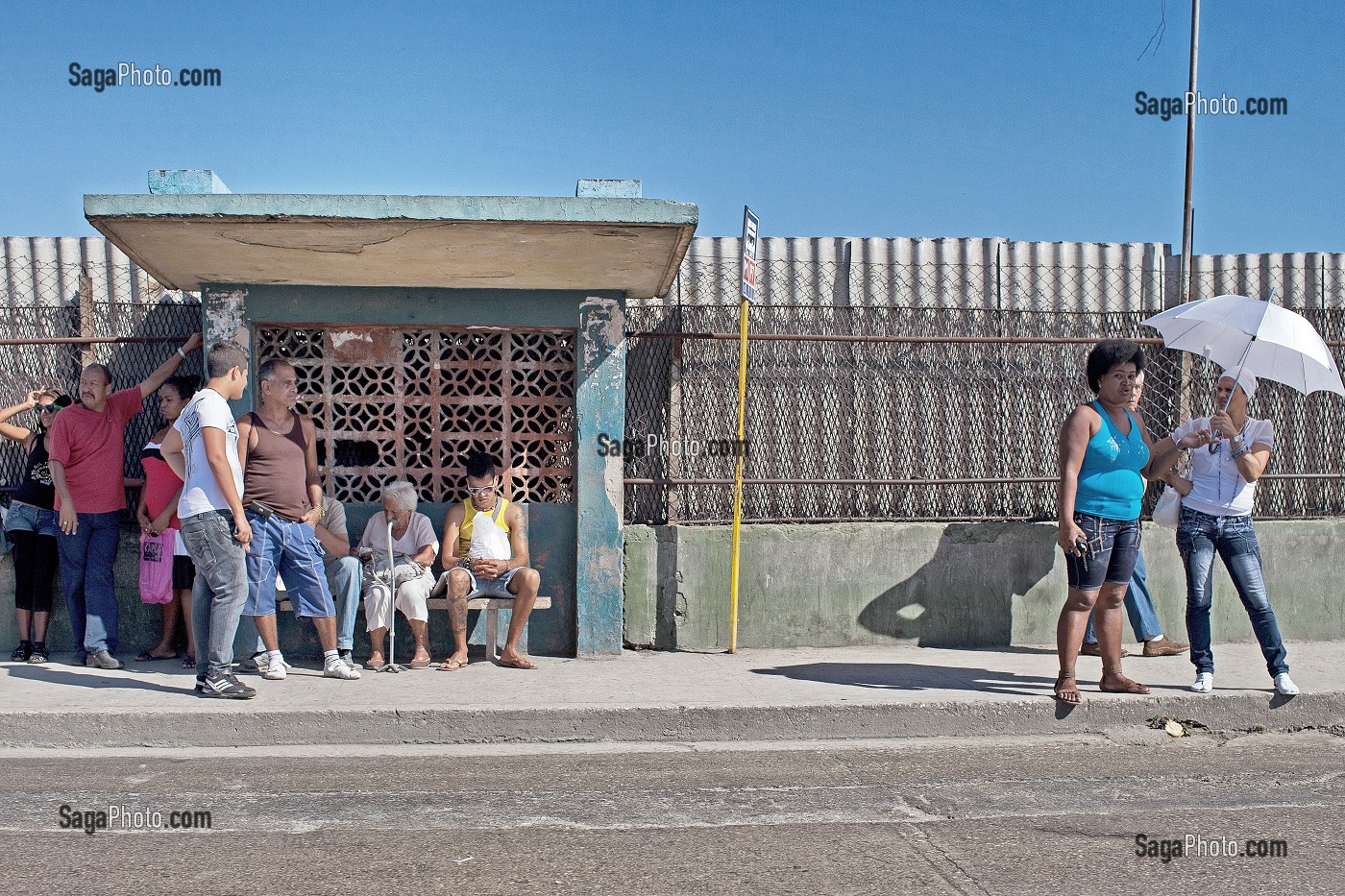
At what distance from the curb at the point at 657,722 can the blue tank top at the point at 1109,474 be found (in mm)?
1038

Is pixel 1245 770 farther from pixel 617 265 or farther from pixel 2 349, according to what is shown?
pixel 2 349

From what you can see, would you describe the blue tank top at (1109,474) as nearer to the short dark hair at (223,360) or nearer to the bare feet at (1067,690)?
the bare feet at (1067,690)

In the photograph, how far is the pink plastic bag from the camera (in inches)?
259

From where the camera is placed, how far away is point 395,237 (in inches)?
233

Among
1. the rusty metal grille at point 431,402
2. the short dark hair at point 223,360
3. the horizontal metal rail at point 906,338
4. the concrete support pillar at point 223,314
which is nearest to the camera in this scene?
the short dark hair at point 223,360

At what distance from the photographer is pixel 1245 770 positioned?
4965 mm

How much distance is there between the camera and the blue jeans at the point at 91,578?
21.6ft

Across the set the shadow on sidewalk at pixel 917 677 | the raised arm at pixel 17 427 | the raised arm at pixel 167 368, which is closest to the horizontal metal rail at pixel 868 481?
the shadow on sidewalk at pixel 917 677

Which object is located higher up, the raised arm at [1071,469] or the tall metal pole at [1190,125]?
the tall metal pole at [1190,125]

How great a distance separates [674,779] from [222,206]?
356 centimetres

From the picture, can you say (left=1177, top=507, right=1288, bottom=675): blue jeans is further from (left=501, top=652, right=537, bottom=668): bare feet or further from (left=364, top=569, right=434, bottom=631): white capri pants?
(left=364, top=569, right=434, bottom=631): white capri pants

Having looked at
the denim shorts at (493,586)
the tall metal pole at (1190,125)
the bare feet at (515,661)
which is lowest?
the bare feet at (515,661)

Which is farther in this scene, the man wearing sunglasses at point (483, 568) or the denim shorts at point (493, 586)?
the denim shorts at point (493, 586)

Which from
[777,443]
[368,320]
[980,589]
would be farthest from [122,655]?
[980,589]
